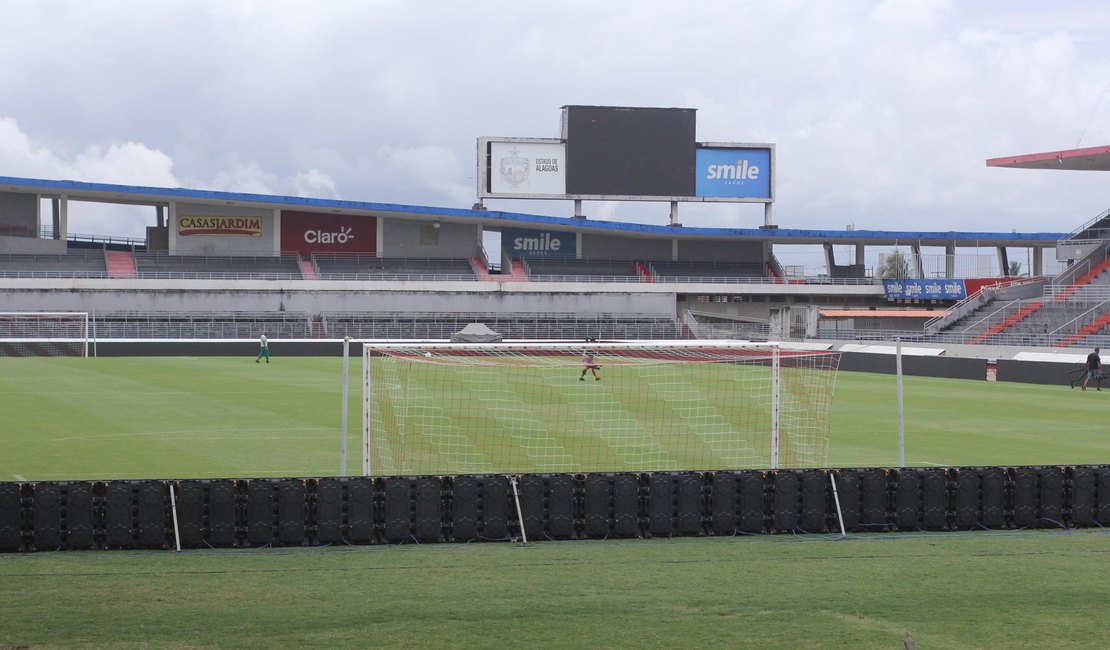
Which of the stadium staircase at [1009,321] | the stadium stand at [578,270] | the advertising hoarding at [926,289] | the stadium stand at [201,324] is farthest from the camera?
the advertising hoarding at [926,289]

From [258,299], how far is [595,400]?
45.0m

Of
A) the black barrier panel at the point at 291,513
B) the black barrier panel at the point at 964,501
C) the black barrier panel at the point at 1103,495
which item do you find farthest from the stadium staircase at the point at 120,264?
the black barrier panel at the point at 1103,495

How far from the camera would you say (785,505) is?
13992 millimetres

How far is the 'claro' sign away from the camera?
80250 mm

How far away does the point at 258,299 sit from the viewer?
7288 cm

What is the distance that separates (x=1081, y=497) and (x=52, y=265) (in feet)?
224

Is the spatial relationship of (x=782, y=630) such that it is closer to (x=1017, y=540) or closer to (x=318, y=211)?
(x=1017, y=540)

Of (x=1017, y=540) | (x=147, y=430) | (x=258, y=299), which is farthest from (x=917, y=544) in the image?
(x=258, y=299)

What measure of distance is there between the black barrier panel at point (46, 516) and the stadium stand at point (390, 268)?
6479cm

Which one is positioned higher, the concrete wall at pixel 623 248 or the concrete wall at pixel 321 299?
the concrete wall at pixel 623 248

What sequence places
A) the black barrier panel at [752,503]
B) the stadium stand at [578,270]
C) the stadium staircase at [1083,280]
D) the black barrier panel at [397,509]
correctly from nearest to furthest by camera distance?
1. the black barrier panel at [397,509]
2. the black barrier panel at [752,503]
3. the stadium staircase at [1083,280]
4. the stadium stand at [578,270]

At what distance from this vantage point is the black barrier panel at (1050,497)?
14.4m

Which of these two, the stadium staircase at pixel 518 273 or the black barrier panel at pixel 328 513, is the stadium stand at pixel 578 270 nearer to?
the stadium staircase at pixel 518 273

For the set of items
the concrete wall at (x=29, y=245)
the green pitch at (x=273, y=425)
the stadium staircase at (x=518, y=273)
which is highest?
the concrete wall at (x=29, y=245)
